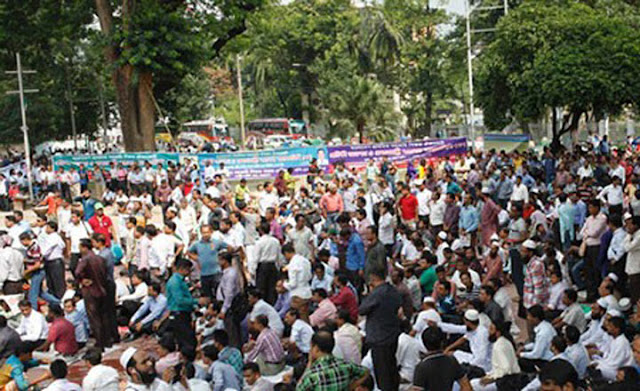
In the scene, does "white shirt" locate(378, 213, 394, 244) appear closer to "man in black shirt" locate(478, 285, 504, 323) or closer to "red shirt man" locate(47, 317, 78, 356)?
"man in black shirt" locate(478, 285, 504, 323)

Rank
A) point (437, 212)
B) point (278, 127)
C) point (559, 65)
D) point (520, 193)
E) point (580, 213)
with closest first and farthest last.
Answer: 1. point (580, 213)
2. point (437, 212)
3. point (520, 193)
4. point (559, 65)
5. point (278, 127)

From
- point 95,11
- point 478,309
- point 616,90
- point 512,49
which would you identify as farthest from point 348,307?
point 95,11

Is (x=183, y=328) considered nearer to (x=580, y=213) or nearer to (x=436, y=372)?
(x=436, y=372)

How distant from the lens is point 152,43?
2662 centimetres

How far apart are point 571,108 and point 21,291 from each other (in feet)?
54.4

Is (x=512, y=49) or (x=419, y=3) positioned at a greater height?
(x=419, y=3)

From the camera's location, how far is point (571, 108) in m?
23.9

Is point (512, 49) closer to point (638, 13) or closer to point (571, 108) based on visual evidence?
point (571, 108)

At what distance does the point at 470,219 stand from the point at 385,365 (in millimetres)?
6191

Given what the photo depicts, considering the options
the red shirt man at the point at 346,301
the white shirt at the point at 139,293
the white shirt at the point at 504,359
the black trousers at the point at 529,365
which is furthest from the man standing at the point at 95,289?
the black trousers at the point at 529,365

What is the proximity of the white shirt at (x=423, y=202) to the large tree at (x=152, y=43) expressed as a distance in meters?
12.6

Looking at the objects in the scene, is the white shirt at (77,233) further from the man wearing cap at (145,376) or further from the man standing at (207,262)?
the man wearing cap at (145,376)

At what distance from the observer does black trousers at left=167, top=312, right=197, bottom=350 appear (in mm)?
9891

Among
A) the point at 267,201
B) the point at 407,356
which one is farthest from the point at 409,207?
the point at 407,356
